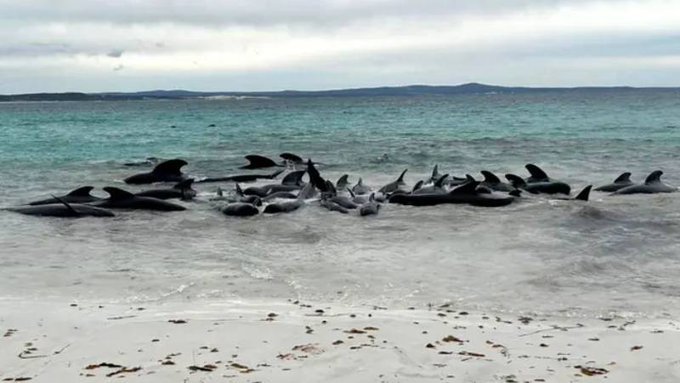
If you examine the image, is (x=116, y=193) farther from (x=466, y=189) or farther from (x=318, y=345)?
(x=318, y=345)

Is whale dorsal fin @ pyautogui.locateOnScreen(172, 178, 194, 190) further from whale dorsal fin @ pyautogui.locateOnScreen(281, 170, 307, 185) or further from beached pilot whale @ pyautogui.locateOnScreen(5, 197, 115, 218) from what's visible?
beached pilot whale @ pyautogui.locateOnScreen(5, 197, 115, 218)

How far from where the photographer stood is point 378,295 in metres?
9.38

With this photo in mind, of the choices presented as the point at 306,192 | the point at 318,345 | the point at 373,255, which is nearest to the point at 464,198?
the point at 306,192

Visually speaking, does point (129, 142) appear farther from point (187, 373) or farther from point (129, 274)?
point (187, 373)

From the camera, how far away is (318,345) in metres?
7.15

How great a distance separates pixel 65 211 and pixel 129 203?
1.41m

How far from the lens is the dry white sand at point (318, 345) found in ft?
21.0

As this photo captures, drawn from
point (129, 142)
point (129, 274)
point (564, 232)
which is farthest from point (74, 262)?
point (129, 142)

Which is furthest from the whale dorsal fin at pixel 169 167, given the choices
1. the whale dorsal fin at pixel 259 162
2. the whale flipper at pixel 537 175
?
the whale flipper at pixel 537 175

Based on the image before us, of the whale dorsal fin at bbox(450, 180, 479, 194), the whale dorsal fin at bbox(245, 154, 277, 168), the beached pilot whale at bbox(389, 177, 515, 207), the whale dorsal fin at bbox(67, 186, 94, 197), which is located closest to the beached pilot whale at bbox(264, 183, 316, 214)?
the beached pilot whale at bbox(389, 177, 515, 207)

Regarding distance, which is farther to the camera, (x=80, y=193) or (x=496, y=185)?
(x=496, y=185)

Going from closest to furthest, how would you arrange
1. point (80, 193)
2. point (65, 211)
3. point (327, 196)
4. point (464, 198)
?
point (65, 211)
point (464, 198)
point (80, 193)
point (327, 196)

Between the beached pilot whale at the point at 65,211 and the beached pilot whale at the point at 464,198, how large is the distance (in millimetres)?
6182

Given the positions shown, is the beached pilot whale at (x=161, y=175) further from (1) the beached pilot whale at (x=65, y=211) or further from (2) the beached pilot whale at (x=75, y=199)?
(1) the beached pilot whale at (x=65, y=211)
